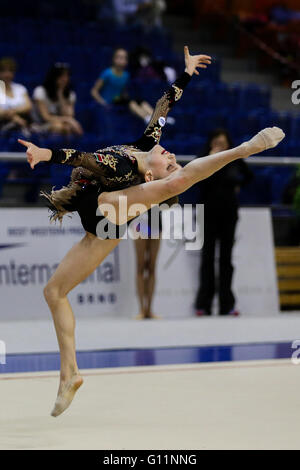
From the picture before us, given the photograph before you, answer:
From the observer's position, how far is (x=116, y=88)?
386 inches

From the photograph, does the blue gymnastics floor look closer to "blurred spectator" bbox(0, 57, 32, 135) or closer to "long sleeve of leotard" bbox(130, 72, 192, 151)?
"long sleeve of leotard" bbox(130, 72, 192, 151)

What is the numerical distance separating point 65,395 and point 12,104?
5.32 m

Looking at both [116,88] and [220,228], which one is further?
[116,88]

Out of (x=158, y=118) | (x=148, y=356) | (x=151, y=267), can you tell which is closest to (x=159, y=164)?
(x=158, y=118)

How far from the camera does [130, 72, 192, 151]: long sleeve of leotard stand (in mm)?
4352

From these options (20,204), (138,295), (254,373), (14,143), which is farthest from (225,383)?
(14,143)

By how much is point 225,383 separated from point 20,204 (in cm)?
381

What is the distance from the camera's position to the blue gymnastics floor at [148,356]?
5523 mm

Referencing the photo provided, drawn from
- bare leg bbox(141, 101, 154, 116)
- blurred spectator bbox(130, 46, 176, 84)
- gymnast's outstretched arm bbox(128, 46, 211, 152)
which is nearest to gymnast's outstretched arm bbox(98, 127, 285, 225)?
gymnast's outstretched arm bbox(128, 46, 211, 152)

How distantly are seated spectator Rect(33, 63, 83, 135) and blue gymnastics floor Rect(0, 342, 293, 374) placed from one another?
3487mm

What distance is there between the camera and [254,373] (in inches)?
201

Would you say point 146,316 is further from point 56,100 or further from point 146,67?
point 146,67

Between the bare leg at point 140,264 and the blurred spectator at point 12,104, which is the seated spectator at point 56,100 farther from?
the bare leg at point 140,264

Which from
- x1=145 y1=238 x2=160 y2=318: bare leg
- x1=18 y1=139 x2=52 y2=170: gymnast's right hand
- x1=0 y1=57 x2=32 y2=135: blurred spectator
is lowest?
x1=18 y1=139 x2=52 y2=170: gymnast's right hand
